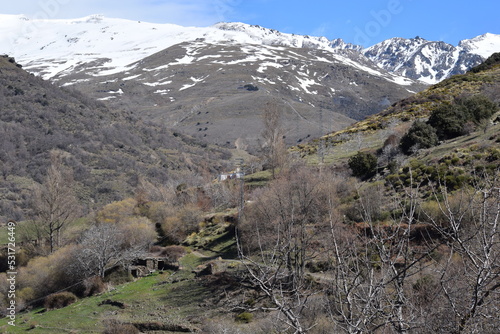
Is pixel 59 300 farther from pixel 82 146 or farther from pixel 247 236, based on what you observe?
pixel 82 146

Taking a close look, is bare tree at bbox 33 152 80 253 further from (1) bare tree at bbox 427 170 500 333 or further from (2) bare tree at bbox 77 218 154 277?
(1) bare tree at bbox 427 170 500 333

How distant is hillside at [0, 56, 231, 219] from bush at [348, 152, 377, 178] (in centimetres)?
3717

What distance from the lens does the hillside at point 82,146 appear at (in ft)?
218

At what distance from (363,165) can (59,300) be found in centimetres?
2398

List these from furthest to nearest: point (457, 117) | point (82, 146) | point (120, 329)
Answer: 1. point (82, 146)
2. point (457, 117)
3. point (120, 329)

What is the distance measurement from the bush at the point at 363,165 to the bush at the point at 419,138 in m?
3.68

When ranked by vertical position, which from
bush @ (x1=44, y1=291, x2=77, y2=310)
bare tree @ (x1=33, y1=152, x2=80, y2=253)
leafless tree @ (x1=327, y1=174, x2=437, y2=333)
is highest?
leafless tree @ (x1=327, y1=174, x2=437, y2=333)

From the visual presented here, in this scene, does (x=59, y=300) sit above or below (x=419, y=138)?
below

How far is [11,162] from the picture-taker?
68.7 metres

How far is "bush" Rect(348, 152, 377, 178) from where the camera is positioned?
34.2 meters

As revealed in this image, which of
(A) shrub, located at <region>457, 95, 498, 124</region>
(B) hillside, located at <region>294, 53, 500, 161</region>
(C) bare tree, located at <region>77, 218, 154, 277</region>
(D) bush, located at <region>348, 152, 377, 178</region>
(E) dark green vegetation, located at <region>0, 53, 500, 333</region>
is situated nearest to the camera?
(E) dark green vegetation, located at <region>0, 53, 500, 333</region>

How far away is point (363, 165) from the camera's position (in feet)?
112

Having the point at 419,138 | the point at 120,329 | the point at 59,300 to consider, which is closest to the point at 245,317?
the point at 120,329

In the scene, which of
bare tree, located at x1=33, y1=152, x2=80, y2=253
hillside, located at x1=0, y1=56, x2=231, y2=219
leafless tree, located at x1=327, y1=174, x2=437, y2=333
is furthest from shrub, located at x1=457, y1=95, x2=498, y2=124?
hillside, located at x1=0, y1=56, x2=231, y2=219
